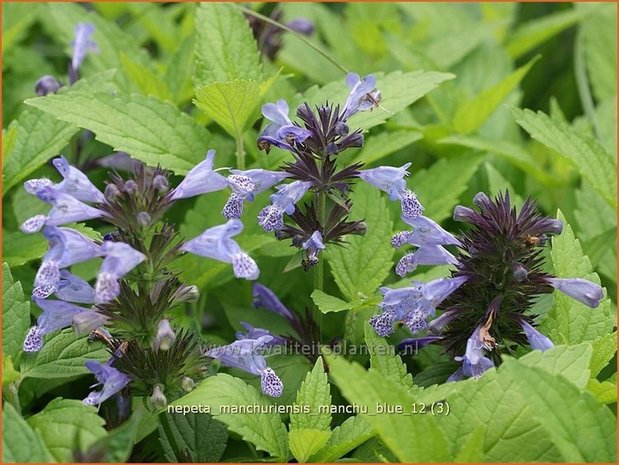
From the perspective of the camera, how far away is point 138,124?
245 centimetres

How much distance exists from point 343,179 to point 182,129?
63cm

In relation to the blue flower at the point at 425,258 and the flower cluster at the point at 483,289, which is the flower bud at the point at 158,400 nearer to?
the flower cluster at the point at 483,289

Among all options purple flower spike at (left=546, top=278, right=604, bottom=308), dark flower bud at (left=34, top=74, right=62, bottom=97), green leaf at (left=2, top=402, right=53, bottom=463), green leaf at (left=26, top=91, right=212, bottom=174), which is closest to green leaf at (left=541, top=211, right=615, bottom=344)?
purple flower spike at (left=546, top=278, right=604, bottom=308)

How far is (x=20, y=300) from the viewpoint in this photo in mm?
2121

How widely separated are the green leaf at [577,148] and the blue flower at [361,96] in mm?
498

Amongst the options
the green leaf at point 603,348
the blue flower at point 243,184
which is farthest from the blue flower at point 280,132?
the green leaf at point 603,348

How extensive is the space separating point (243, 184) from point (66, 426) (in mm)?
725

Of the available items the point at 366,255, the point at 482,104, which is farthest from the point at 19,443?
the point at 482,104

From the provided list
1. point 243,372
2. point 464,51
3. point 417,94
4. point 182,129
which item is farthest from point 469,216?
point 464,51

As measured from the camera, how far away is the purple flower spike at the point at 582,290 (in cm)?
202

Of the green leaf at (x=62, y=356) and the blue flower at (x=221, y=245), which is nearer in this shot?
the blue flower at (x=221, y=245)

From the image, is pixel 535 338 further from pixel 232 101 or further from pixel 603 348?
pixel 232 101

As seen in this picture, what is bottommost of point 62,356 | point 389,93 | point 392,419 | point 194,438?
point 194,438

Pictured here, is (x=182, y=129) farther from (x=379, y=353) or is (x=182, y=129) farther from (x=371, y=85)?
(x=379, y=353)
